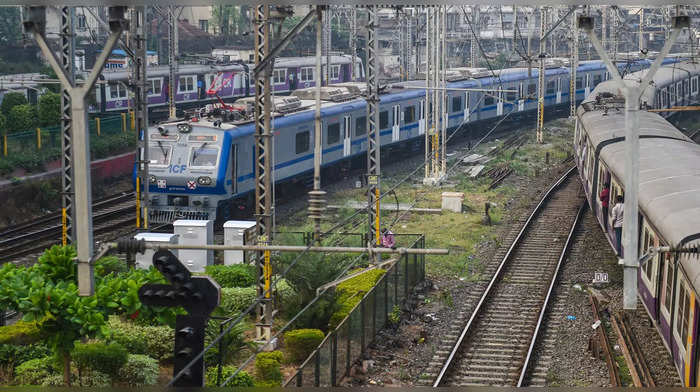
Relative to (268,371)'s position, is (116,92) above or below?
above

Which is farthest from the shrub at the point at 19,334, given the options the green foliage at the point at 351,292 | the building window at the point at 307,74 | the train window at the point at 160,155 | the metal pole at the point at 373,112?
the building window at the point at 307,74

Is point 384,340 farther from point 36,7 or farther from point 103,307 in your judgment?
point 36,7

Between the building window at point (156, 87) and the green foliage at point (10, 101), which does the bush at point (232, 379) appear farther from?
the building window at point (156, 87)

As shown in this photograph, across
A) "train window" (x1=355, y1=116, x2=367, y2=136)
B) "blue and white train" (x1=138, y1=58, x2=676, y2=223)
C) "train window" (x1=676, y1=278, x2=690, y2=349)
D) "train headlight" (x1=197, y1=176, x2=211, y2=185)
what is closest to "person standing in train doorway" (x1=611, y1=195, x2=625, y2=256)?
"train window" (x1=676, y1=278, x2=690, y2=349)

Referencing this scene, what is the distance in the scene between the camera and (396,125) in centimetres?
3372

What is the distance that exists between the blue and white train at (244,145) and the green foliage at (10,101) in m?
8.83

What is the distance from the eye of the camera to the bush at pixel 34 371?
1270 cm

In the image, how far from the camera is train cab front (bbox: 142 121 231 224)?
77.7ft

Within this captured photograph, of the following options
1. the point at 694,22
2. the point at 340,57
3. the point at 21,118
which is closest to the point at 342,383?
the point at 21,118

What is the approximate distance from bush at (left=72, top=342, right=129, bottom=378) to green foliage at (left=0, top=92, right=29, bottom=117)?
67.4 ft

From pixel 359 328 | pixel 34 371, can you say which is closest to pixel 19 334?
pixel 34 371

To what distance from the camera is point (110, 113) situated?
37.6 meters

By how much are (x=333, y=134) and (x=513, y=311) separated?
12.8 m

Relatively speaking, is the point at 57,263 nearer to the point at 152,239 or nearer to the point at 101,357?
the point at 101,357
